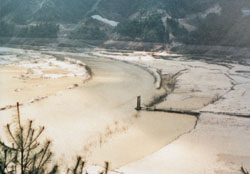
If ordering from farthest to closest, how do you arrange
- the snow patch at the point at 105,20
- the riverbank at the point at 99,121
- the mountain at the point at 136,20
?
the snow patch at the point at 105,20 < the mountain at the point at 136,20 < the riverbank at the point at 99,121

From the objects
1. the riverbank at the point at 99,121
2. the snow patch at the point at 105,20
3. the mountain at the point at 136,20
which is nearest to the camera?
the riverbank at the point at 99,121

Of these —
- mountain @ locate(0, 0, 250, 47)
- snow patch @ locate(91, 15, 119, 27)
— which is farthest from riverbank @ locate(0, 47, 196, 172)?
snow patch @ locate(91, 15, 119, 27)

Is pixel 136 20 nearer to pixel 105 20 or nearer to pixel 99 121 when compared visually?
pixel 105 20

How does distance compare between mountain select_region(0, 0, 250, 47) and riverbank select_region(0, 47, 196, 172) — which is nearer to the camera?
riverbank select_region(0, 47, 196, 172)

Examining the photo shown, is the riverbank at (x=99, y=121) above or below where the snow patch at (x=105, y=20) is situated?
below

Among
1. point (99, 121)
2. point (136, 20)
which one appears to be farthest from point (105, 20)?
point (99, 121)

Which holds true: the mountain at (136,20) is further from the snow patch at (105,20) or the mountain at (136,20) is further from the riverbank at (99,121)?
the riverbank at (99,121)

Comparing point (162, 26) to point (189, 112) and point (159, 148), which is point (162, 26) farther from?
point (159, 148)

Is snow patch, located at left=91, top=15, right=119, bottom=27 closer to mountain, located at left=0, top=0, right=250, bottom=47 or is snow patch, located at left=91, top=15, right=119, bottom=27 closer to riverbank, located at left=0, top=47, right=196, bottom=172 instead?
mountain, located at left=0, top=0, right=250, bottom=47

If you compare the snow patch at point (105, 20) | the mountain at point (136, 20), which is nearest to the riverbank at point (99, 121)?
the mountain at point (136, 20)
